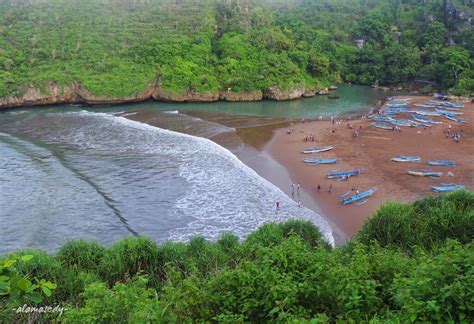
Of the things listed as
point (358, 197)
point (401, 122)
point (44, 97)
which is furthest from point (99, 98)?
point (358, 197)

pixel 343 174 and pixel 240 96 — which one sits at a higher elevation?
pixel 240 96

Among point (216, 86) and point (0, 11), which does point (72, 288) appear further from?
point (0, 11)

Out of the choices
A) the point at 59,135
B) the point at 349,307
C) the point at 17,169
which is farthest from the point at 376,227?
the point at 59,135

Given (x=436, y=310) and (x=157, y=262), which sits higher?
(x=436, y=310)

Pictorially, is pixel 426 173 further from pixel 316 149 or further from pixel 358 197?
pixel 316 149

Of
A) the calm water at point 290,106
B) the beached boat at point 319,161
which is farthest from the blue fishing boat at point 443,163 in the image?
the calm water at point 290,106

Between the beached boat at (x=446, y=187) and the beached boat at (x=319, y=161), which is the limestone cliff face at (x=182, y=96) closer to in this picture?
the beached boat at (x=319, y=161)
